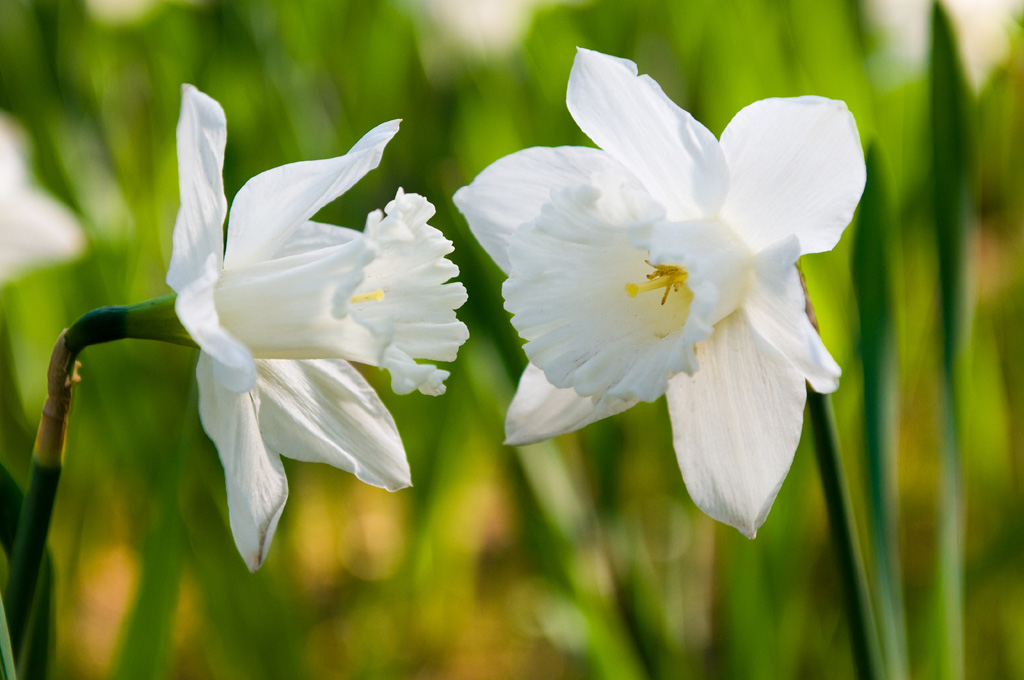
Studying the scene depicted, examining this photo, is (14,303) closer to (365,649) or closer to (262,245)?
(365,649)

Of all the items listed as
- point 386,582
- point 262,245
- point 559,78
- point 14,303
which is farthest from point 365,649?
point 559,78

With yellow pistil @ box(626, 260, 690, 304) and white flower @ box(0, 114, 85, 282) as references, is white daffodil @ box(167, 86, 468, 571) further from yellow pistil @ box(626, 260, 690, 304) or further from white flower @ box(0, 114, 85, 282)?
white flower @ box(0, 114, 85, 282)

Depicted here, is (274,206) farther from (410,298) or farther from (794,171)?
(794,171)

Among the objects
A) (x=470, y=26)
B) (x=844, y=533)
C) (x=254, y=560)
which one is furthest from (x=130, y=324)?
(x=470, y=26)

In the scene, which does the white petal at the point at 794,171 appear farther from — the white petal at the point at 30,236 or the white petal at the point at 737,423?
the white petal at the point at 30,236

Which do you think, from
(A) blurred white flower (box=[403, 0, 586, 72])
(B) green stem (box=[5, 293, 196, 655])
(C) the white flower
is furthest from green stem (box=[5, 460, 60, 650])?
(A) blurred white flower (box=[403, 0, 586, 72])

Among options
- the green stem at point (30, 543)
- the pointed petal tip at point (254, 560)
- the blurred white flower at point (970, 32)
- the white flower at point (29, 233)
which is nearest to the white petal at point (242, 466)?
the pointed petal tip at point (254, 560)
